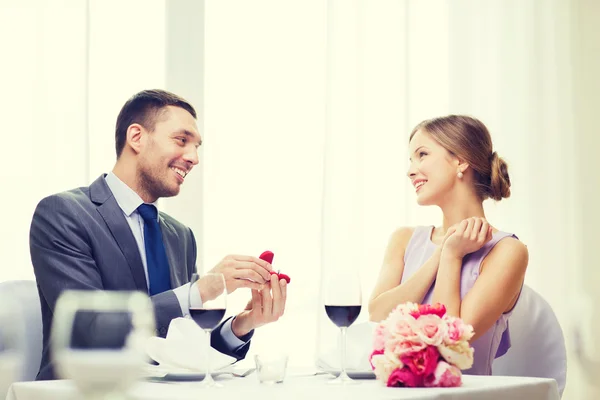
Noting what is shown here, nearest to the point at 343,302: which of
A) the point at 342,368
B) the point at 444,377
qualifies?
the point at 342,368

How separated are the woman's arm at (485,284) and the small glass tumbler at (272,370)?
0.85 meters

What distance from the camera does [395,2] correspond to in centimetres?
372

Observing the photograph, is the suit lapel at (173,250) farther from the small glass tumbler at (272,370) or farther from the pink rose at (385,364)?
the pink rose at (385,364)

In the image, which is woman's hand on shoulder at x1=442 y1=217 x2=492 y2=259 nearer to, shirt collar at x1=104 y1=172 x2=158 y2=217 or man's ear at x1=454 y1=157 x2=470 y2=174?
man's ear at x1=454 y1=157 x2=470 y2=174

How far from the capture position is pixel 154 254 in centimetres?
223

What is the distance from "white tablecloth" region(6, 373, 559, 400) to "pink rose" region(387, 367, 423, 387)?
22 millimetres

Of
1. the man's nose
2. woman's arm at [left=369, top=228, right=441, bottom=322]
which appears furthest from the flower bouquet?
the man's nose

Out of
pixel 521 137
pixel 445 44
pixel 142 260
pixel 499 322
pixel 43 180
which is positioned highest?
pixel 445 44

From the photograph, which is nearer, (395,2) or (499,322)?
(499,322)

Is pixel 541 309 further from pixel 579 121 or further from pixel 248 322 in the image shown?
pixel 579 121

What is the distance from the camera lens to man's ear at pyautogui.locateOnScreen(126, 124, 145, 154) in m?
2.38

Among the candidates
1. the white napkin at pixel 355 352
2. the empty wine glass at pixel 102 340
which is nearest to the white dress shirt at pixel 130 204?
the white napkin at pixel 355 352

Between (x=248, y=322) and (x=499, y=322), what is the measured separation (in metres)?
0.81

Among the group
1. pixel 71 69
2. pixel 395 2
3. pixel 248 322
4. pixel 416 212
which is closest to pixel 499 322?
pixel 248 322
